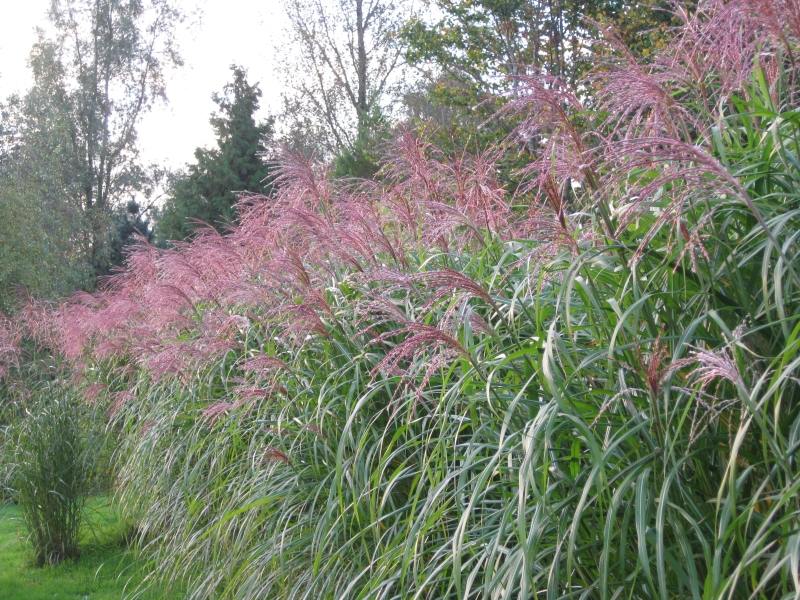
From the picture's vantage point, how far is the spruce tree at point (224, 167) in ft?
78.6

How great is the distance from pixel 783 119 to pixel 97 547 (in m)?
5.90

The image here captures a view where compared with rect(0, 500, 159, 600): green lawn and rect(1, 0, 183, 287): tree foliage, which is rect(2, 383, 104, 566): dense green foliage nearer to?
rect(0, 500, 159, 600): green lawn

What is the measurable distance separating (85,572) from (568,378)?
4.84 meters

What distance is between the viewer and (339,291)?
3.84 m

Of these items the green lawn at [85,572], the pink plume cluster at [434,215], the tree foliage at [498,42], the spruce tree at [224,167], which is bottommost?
the green lawn at [85,572]

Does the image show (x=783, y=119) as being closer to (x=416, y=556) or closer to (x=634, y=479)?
(x=634, y=479)

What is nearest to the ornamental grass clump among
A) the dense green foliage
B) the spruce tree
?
the dense green foliage

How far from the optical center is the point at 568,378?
210 centimetres

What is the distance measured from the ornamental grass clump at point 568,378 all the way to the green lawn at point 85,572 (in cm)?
114

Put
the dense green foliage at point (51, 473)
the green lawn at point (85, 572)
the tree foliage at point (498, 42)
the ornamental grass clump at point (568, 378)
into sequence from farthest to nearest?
1. the tree foliage at point (498, 42)
2. the dense green foliage at point (51, 473)
3. the green lawn at point (85, 572)
4. the ornamental grass clump at point (568, 378)

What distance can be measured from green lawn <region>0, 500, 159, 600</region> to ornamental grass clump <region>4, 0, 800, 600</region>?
1137mm

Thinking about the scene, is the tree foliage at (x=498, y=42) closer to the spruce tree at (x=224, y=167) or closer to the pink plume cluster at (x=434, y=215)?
the pink plume cluster at (x=434, y=215)

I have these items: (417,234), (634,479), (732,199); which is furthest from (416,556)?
(417,234)

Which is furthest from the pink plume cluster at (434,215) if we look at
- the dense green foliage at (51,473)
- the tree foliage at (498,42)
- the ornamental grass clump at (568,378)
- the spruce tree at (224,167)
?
the spruce tree at (224,167)
